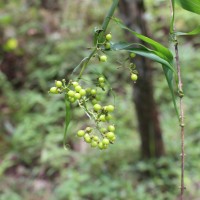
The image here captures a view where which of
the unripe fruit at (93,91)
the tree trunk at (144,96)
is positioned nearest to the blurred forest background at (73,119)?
the tree trunk at (144,96)

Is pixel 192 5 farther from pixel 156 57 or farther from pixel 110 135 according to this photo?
pixel 110 135

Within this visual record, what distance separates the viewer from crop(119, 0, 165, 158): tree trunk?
7.16ft

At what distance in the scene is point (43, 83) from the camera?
399cm

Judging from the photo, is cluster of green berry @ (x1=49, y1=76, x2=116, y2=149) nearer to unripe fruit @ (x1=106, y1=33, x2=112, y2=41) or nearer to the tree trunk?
unripe fruit @ (x1=106, y1=33, x2=112, y2=41)

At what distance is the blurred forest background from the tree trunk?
81 millimetres

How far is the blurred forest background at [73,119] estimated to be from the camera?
8.89 ft

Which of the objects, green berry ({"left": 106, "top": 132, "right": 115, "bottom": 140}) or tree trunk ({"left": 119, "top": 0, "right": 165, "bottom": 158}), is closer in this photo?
green berry ({"left": 106, "top": 132, "right": 115, "bottom": 140})

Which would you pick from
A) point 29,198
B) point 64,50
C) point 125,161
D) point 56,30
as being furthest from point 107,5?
point 29,198

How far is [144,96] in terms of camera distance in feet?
8.13

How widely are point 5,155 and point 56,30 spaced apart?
2101 millimetres

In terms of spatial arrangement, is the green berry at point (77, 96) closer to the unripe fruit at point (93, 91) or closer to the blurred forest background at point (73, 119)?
the unripe fruit at point (93, 91)

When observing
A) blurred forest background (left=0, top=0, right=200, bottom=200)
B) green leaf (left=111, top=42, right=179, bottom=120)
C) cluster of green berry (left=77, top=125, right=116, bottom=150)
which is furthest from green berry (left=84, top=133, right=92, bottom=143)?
blurred forest background (left=0, top=0, right=200, bottom=200)

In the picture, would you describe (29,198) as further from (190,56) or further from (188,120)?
(190,56)

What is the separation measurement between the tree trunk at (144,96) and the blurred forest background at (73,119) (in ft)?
0.27
